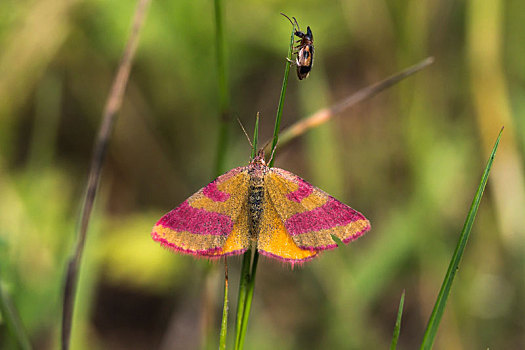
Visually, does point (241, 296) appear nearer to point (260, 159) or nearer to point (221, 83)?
point (260, 159)

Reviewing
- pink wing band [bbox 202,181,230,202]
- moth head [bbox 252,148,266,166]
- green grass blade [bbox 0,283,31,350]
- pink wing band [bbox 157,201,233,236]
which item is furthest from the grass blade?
moth head [bbox 252,148,266,166]

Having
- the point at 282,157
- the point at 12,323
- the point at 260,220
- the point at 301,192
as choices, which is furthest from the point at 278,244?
the point at 282,157

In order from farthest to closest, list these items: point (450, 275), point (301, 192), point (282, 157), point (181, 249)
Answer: point (282, 157) → point (301, 192) → point (181, 249) → point (450, 275)

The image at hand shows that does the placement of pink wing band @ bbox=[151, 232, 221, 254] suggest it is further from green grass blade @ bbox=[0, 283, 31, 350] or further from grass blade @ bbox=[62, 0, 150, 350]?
green grass blade @ bbox=[0, 283, 31, 350]

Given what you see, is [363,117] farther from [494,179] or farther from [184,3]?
[184,3]

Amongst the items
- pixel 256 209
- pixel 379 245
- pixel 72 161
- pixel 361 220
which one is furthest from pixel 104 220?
pixel 361 220

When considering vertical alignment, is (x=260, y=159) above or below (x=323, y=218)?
above

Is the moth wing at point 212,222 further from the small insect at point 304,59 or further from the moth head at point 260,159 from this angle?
the small insect at point 304,59

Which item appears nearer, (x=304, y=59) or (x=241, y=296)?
(x=241, y=296)
